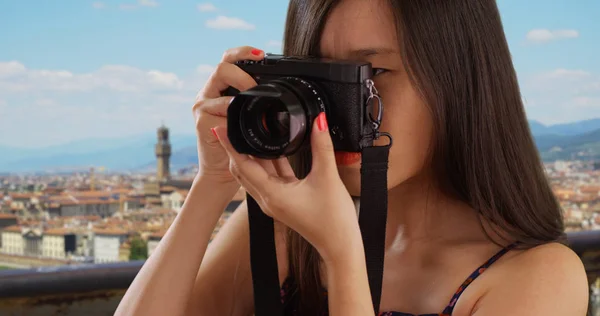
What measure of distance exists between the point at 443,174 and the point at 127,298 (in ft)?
1.60

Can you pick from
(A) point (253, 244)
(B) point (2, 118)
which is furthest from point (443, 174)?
(B) point (2, 118)

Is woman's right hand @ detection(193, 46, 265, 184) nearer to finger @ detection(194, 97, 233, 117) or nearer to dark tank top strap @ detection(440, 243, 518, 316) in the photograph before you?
finger @ detection(194, 97, 233, 117)

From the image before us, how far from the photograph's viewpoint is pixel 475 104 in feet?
2.84

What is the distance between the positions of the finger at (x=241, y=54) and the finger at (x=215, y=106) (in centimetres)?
7

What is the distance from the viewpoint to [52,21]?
310 cm

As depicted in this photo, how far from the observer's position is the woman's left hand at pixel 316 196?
731 mm

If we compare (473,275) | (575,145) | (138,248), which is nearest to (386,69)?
(473,275)

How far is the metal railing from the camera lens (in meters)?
1.22

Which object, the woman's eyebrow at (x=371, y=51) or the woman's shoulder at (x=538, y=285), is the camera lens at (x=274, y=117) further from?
the woman's shoulder at (x=538, y=285)

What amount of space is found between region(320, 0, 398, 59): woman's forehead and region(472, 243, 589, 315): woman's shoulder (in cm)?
31

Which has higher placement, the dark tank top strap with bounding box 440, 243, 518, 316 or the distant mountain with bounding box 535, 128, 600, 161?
the distant mountain with bounding box 535, 128, 600, 161

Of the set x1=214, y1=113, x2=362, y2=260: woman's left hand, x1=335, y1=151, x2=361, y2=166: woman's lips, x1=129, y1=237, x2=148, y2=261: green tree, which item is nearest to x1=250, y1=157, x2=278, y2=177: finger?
x1=214, y1=113, x2=362, y2=260: woman's left hand

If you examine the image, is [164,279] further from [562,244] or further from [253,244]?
[562,244]

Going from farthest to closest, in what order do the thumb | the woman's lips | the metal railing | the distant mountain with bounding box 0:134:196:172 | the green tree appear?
the distant mountain with bounding box 0:134:196:172
the green tree
the metal railing
the woman's lips
the thumb
